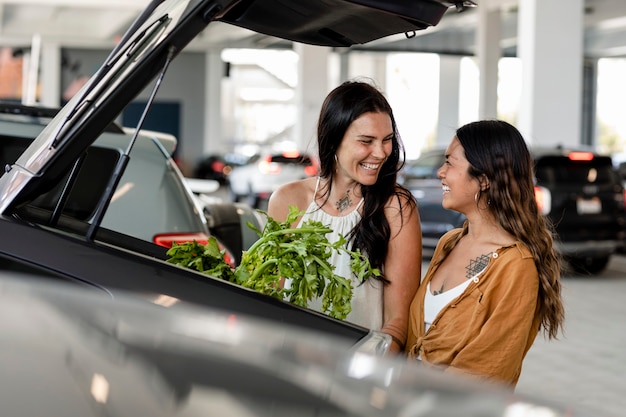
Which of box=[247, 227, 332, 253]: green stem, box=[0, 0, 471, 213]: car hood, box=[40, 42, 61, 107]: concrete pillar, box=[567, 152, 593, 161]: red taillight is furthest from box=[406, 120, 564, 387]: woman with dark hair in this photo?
box=[40, 42, 61, 107]: concrete pillar

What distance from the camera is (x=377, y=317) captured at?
3074 millimetres

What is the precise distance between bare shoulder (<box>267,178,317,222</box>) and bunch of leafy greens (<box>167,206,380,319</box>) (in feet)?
2.23

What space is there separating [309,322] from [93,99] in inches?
26.7

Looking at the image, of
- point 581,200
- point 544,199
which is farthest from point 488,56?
point 544,199

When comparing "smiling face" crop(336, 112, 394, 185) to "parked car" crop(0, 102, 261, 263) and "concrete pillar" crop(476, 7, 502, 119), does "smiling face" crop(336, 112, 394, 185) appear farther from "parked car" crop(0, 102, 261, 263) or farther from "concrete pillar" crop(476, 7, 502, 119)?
"concrete pillar" crop(476, 7, 502, 119)

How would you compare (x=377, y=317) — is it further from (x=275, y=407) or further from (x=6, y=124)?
(x=6, y=124)

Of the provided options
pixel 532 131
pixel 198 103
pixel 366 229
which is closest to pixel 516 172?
pixel 366 229

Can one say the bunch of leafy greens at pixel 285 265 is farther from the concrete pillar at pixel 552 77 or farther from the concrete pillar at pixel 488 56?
the concrete pillar at pixel 488 56

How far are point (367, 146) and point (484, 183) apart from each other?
0.40 metres

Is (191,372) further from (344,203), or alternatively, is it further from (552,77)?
(552,77)

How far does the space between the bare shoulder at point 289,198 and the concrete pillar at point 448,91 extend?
37.5m

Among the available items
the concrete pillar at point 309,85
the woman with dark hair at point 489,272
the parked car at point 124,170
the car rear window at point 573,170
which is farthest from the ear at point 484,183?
the concrete pillar at point 309,85

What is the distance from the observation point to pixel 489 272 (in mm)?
2797

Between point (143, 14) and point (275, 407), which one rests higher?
point (143, 14)
